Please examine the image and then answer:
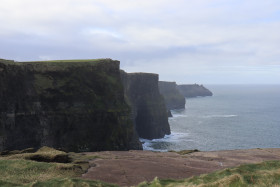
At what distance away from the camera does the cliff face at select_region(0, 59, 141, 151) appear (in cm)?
5153

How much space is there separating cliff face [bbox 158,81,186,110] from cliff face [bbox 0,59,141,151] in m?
117

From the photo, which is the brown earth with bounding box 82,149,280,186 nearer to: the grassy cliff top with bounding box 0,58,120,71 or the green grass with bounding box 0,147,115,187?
the green grass with bounding box 0,147,115,187

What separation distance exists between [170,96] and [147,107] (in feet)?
283

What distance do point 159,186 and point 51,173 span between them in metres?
7.73

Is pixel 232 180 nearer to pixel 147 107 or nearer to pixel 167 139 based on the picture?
pixel 167 139

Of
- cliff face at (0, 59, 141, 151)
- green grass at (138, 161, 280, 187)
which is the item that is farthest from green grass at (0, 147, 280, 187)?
cliff face at (0, 59, 141, 151)

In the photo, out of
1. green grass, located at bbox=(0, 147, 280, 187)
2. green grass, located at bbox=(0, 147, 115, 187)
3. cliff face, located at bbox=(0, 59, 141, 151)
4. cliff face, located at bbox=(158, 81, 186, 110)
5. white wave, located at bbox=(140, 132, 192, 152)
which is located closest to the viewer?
green grass, located at bbox=(0, 147, 280, 187)

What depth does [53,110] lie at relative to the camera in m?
57.4

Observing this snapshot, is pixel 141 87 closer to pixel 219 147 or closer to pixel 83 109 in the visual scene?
pixel 219 147

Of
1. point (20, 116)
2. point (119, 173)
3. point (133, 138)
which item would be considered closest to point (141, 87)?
point (133, 138)

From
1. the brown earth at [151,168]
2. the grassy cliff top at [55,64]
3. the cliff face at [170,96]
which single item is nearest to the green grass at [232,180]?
the brown earth at [151,168]

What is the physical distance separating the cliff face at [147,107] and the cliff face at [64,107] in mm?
32723

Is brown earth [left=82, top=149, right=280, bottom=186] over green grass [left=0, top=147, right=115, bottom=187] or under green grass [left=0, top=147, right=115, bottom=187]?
under

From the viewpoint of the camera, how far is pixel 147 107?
341 ft
